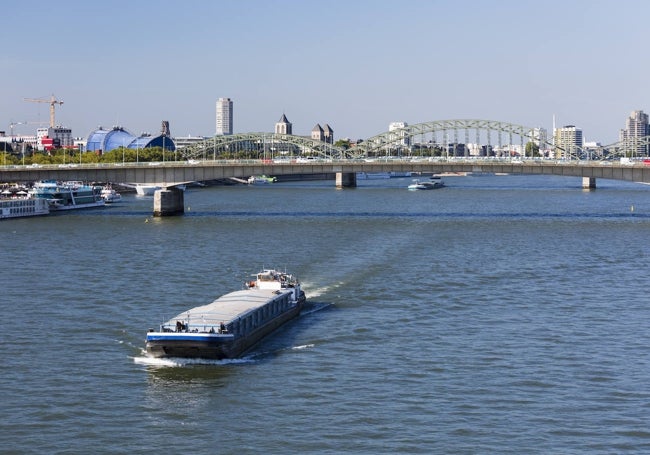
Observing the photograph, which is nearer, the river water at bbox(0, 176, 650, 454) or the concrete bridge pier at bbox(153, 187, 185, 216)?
the river water at bbox(0, 176, 650, 454)

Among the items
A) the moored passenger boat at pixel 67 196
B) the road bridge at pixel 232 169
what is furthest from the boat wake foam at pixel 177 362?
the moored passenger boat at pixel 67 196

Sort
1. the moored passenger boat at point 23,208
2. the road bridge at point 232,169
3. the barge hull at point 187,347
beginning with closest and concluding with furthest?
the barge hull at point 187,347
the road bridge at point 232,169
the moored passenger boat at point 23,208

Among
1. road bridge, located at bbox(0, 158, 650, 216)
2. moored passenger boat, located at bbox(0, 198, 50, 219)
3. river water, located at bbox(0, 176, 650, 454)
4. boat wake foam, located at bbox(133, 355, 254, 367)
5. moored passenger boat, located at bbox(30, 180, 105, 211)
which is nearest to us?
river water, located at bbox(0, 176, 650, 454)

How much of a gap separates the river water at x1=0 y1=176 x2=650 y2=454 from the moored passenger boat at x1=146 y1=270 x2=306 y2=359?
620mm

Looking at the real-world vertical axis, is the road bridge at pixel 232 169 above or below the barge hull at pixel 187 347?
above

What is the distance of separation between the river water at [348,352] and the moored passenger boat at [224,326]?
62 cm

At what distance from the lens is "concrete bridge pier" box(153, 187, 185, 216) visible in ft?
372

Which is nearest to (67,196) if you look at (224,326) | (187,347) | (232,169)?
(232,169)

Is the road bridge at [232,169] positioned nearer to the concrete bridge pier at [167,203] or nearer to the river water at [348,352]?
the concrete bridge pier at [167,203]

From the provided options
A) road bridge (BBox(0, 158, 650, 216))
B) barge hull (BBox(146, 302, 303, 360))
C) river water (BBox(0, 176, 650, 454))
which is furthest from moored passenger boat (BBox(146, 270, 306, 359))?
road bridge (BBox(0, 158, 650, 216))

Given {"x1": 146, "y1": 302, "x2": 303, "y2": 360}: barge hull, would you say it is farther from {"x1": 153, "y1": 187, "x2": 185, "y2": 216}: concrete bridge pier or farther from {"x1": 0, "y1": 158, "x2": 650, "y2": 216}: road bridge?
{"x1": 153, "y1": 187, "x2": 185, "y2": 216}: concrete bridge pier

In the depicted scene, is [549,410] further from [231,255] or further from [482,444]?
[231,255]

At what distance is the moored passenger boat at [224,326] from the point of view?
128ft

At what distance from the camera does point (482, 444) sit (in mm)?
30344
